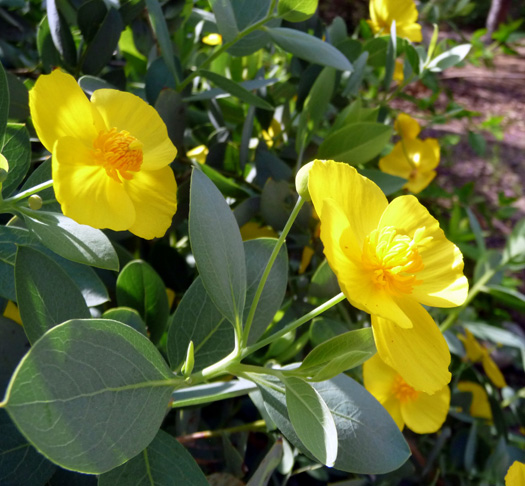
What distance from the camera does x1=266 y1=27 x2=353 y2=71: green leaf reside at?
0.90 metres

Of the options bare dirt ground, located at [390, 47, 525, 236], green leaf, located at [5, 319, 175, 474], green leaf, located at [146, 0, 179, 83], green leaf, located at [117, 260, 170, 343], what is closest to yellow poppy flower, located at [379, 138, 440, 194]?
green leaf, located at [146, 0, 179, 83]

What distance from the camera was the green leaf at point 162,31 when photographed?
865 millimetres

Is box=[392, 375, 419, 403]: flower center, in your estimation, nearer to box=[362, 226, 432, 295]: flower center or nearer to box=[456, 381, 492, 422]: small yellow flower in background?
box=[362, 226, 432, 295]: flower center

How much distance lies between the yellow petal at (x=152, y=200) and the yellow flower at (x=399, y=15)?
789mm

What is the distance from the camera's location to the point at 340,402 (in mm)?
687

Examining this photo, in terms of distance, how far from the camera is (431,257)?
29.7 inches

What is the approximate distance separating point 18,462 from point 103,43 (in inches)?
25.5

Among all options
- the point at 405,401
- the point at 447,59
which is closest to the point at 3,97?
the point at 405,401

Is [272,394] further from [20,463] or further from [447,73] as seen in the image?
[447,73]

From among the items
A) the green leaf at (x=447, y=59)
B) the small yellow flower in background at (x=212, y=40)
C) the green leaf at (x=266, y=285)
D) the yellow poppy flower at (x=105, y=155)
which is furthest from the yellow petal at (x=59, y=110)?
the green leaf at (x=447, y=59)

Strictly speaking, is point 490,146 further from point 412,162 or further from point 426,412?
point 426,412

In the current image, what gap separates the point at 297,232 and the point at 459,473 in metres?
0.68

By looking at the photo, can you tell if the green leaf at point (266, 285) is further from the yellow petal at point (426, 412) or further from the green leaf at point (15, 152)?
the yellow petal at point (426, 412)

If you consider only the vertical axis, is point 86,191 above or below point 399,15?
above
